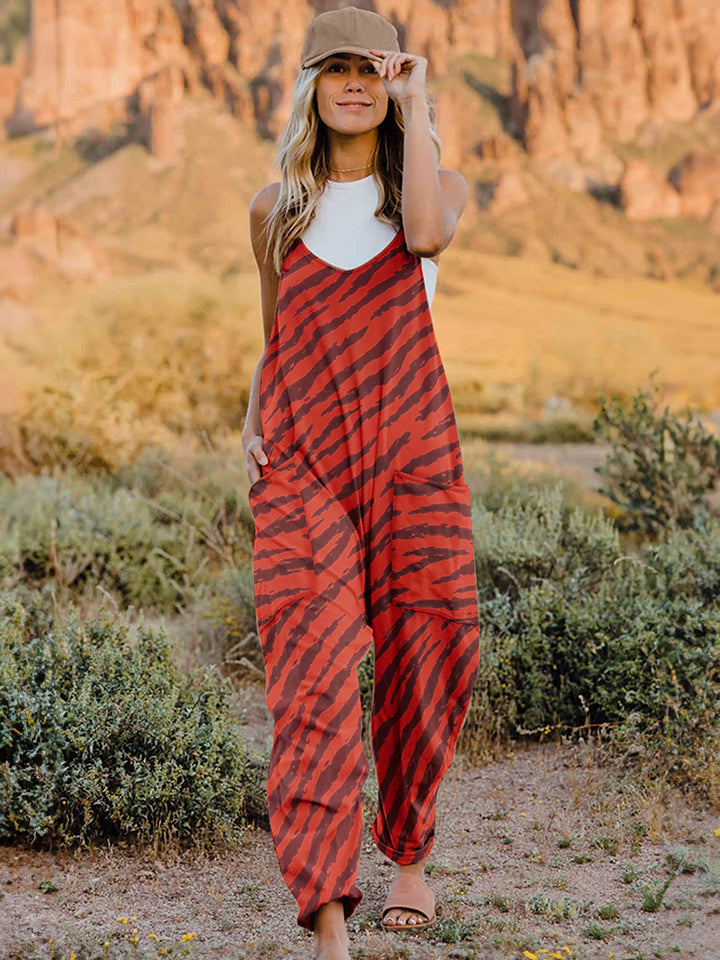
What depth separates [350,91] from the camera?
101 inches

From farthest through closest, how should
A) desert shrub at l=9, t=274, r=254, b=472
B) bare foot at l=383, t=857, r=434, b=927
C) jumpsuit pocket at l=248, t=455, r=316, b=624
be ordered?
desert shrub at l=9, t=274, r=254, b=472 → bare foot at l=383, t=857, r=434, b=927 → jumpsuit pocket at l=248, t=455, r=316, b=624

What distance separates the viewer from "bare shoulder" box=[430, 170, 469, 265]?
8.59 ft

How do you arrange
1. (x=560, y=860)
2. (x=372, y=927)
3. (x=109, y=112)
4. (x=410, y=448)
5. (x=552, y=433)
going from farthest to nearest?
(x=109, y=112) < (x=552, y=433) < (x=560, y=860) < (x=372, y=927) < (x=410, y=448)

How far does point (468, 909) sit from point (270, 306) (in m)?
1.61

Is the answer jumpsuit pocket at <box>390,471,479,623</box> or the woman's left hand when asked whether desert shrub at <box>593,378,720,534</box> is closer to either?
jumpsuit pocket at <box>390,471,479,623</box>

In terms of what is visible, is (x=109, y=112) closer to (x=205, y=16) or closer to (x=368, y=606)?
(x=205, y=16)

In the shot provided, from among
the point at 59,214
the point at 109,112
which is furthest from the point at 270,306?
the point at 109,112

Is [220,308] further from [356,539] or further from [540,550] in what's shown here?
[356,539]

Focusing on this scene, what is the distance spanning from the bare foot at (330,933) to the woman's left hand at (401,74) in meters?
1.71

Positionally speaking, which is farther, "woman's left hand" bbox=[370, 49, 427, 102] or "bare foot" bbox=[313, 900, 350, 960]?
"woman's left hand" bbox=[370, 49, 427, 102]

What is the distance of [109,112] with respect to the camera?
178 ft

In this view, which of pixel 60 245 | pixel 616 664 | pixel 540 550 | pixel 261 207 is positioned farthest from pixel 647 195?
pixel 261 207

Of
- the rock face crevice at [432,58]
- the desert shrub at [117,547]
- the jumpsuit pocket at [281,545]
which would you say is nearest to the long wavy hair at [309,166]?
the jumpsuit pocket at [281,545]

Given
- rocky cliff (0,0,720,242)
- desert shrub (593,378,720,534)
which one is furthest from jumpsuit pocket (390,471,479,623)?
rocky cliff (0,0,720,242)
